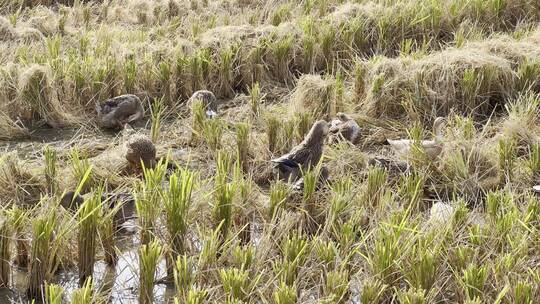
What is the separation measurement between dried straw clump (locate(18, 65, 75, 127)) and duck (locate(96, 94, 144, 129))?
0.74ft

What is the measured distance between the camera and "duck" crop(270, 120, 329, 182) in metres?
4.18

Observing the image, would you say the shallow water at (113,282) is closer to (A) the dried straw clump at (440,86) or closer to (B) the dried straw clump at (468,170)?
(B) the dried straw clump at (468,170)

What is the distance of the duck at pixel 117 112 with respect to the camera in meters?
5.34

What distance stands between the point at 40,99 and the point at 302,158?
2.17 m

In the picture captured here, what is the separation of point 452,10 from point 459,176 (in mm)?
3548

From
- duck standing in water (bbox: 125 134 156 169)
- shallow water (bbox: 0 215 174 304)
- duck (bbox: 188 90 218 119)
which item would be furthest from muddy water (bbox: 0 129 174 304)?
duck (bbox: 188 90 218 119)

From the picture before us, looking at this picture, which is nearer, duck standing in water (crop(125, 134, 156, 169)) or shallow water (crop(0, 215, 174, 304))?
shallow water (crop(0, 215, 174, 304))

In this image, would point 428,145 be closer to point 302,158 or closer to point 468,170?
point 468,170

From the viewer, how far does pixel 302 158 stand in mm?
4230

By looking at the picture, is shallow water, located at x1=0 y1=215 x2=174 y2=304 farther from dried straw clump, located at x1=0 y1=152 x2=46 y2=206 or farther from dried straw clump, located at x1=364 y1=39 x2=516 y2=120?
dried straw clump, located at x1=364 y1=39 x2=516 y2=120

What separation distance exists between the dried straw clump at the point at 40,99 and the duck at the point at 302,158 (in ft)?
6.11

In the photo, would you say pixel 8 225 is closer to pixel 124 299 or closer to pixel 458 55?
pixel 124 299

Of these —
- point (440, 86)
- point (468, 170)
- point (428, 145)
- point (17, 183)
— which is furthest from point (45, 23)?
point (468, 170)

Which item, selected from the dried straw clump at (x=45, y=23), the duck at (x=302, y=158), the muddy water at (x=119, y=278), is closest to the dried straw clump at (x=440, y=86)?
the duck at (x=302, y=158)
